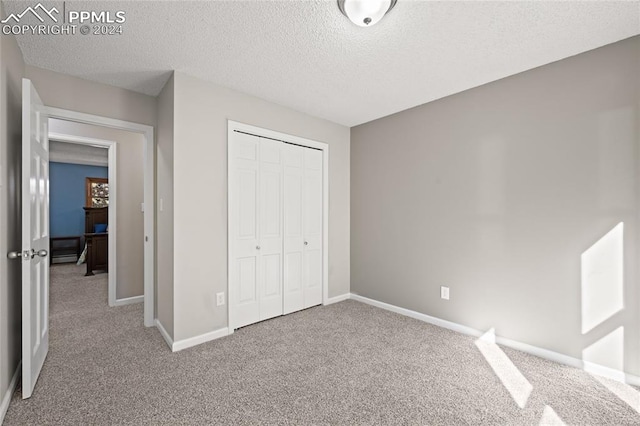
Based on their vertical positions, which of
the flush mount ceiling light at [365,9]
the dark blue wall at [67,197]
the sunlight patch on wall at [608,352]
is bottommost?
the sunlight patch on wall at [608,352]

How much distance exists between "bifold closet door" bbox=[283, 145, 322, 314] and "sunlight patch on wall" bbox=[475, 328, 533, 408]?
1884 mm

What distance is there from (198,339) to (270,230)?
1263 millimetres

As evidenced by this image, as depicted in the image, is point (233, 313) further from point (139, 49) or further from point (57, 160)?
point (57, 160)

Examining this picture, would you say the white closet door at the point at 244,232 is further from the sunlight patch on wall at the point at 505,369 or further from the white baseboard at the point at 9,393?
the sunlight patch on wall at the point at 505,369

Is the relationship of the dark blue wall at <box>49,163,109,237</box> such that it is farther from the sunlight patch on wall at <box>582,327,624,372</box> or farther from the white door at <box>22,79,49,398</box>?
the sunlight patch on wall at <box>582,327,624,372</box>

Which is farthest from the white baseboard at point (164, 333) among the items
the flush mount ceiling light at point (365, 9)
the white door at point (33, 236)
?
the flush mount ceiling light at point (365, 9)

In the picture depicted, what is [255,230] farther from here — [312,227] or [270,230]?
[312,227]

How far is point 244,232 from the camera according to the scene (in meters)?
3.02

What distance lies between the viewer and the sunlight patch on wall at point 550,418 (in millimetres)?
1644

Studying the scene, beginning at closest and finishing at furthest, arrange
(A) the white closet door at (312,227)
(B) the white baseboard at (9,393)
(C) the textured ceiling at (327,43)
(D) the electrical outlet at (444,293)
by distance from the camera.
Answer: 1. (B) the white baseboard at (9,393)
2. (C) the textured ceiling at (327,43)
3. (D) the electrical outlet at (444,293)
4. (A) the white closet door at (312,227)

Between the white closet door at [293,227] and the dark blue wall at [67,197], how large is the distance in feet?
21.3

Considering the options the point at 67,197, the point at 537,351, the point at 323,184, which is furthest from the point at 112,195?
the point at 537,351

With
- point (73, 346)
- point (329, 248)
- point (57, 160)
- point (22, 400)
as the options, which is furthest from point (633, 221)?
point (57, 160)

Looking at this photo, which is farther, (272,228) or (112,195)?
(112,195)
